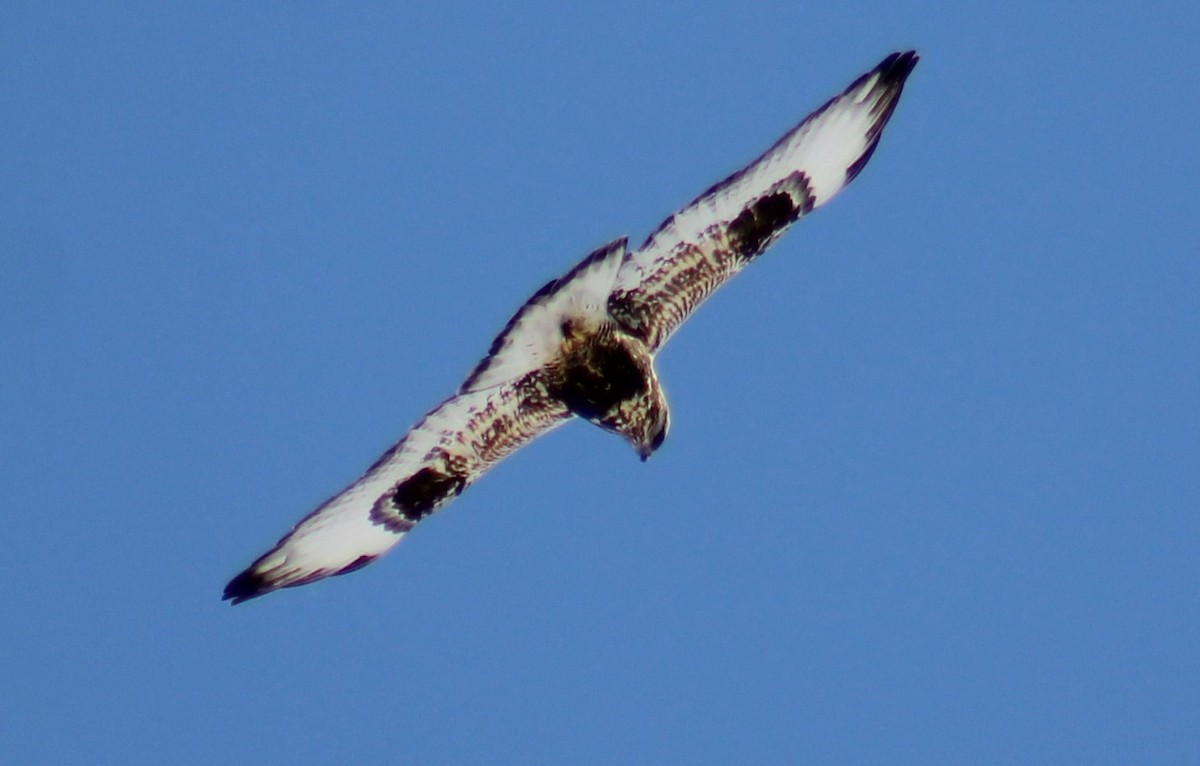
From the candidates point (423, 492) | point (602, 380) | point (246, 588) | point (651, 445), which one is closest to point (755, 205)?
point (602, 380)

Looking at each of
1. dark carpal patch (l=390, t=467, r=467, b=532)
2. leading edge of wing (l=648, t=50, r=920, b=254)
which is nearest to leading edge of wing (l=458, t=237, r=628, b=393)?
leading edge of wing (l=648, t=50, r=920, b=254)

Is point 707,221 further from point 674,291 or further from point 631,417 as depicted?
point 631,417

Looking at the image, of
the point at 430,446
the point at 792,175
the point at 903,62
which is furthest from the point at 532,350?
the point at 903,62

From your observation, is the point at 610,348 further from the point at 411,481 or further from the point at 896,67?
the point at 896,67

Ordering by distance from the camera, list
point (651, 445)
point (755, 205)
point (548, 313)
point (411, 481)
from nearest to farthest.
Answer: point (548, 313) → point (755, 205) → point (651, 445) → point (411, 481)

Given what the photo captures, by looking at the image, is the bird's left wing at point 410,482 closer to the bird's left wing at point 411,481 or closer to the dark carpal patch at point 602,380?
the bird's left wing at point 411,481

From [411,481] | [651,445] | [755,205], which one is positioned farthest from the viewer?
[411,481]

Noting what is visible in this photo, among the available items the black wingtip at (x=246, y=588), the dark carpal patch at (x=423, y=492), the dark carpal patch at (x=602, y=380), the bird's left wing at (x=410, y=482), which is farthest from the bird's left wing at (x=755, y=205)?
the black wingtip at (x=246, y=588)

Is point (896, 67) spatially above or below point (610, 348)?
above
